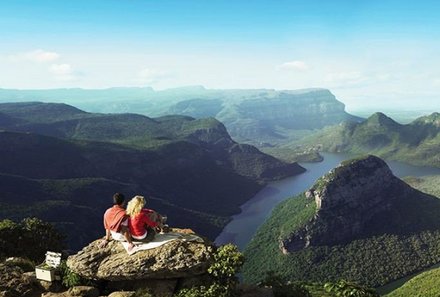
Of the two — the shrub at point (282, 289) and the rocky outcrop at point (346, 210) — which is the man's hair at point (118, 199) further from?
the rocky outcrop at point (346, 210)

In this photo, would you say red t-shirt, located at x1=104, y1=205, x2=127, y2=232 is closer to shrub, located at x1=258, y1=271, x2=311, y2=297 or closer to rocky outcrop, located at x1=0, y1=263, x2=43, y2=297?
rocky outcrop, located at x1=0, y1=263, x2=43, y2=297

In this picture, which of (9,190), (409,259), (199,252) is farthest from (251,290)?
(9,190)

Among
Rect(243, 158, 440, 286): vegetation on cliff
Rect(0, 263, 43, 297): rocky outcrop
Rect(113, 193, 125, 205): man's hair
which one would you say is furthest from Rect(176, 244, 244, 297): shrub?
Rect(243, 158, 440, 286): vegetation on cliff

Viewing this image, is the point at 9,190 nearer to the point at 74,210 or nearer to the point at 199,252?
the point at 74,210

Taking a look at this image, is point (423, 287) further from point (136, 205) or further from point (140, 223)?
point (136, 205)

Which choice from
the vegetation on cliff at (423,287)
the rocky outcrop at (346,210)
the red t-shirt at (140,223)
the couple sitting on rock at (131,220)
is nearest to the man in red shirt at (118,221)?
the couple sitting on rock at (131,220)
